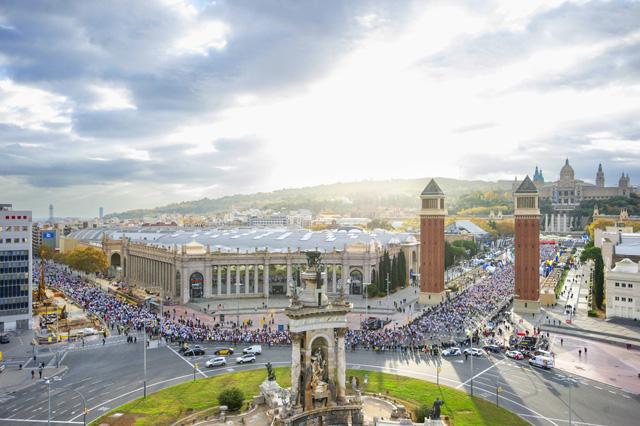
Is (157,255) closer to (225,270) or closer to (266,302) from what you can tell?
(225,270)

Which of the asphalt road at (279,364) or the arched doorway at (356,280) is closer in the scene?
the asphalt road at (279,364)

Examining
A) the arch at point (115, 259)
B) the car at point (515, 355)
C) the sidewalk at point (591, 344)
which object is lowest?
the sidewalk at point (591, 344)

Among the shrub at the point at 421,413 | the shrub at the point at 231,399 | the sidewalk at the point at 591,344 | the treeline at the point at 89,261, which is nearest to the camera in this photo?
the shrub at the point at 421,413

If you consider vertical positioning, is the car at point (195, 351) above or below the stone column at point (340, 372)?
below

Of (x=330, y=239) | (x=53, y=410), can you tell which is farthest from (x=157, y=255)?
(x=53, y=410)

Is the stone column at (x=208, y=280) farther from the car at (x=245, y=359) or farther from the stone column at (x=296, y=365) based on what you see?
the stone column at (x=296, y=365)

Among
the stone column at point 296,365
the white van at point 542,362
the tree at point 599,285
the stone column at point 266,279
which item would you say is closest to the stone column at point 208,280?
the stone column at point 266,279

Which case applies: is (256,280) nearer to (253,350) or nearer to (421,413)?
(253,350)
